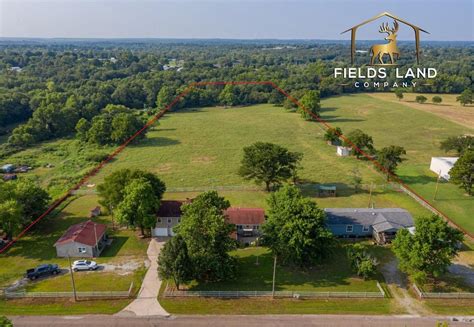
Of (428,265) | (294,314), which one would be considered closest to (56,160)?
(294,314)

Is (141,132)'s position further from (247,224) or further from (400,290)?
(400,290)

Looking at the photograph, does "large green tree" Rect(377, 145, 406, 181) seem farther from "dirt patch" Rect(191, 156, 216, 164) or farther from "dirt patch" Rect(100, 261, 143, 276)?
"dirt patch" Rect(100, 261, 143, 276)

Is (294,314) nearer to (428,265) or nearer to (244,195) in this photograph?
(428,265)

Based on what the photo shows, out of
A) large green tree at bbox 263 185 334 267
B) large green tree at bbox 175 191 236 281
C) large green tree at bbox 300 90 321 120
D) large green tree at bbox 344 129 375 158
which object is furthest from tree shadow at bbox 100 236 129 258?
large green tree at bbox 300 90 321 120

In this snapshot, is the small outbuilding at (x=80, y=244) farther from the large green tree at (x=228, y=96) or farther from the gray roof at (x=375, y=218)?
the large green tree at (x=228, y=96)

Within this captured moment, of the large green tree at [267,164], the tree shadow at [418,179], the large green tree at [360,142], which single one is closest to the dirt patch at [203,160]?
the large green tree at [267,164]

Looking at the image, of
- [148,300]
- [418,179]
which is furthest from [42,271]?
[418,179]
